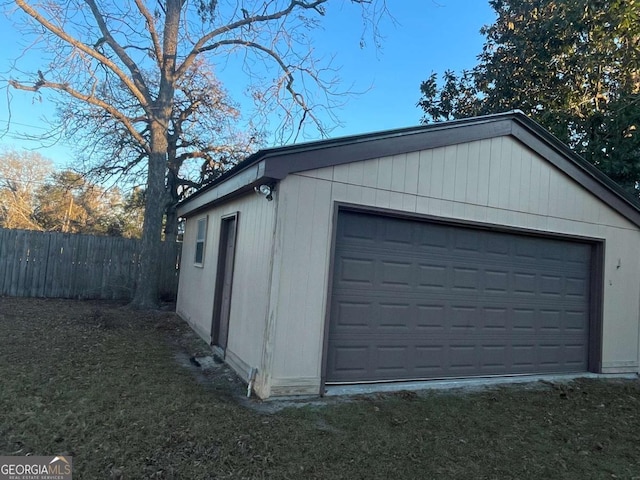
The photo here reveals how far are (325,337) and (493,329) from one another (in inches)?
112

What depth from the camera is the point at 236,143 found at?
16.1m

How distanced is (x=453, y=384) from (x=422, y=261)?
170 centimetres

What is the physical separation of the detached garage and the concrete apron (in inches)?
4.0

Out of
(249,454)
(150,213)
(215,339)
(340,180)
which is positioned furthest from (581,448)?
(150,213)

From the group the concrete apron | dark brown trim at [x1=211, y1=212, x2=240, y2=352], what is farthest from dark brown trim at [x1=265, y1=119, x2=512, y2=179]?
the concrete apron

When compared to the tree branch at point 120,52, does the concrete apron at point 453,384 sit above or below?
below

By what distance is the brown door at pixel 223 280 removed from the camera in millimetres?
6793

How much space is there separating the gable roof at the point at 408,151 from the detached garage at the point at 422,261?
0.07 ft

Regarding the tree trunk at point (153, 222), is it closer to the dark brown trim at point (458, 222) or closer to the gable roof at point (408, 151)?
the gable roof at point (408, 151)

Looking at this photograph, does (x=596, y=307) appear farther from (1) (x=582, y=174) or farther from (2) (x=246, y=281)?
(2) (x=246, y=281)

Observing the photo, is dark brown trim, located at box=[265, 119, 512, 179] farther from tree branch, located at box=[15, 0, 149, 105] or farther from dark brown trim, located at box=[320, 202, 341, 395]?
tree branch, located at box=[15, 0, 149, 105]

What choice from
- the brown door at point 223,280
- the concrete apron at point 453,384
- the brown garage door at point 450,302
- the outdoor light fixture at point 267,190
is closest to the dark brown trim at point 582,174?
the brown garage door at point 450,302

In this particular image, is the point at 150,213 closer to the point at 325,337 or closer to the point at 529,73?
the point at 325,337

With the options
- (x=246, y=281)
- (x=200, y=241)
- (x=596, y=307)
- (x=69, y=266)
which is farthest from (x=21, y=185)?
(x=596, y=307)
